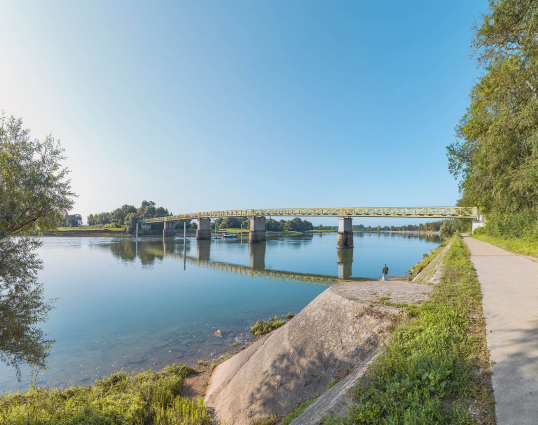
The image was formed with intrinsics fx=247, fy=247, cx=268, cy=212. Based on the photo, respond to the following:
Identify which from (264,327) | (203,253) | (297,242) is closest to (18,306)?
(264,327)

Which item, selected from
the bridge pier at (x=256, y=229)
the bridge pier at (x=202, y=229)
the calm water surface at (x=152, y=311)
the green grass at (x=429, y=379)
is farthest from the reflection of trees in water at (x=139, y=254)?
the green grass at (x=429, y=379)

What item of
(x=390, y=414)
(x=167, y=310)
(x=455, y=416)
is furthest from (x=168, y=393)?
(x=167, y=310)

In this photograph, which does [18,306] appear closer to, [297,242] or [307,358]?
[307,358]

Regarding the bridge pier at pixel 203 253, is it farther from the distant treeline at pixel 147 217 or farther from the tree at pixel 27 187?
the distant treeline at pixel 147 217

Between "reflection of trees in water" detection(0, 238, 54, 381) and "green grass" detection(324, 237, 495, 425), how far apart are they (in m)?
9.20

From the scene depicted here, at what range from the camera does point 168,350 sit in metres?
11.0

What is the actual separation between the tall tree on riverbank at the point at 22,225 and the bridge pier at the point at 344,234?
50925mm

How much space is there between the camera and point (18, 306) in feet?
25.3

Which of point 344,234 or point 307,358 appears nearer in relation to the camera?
point 307,358

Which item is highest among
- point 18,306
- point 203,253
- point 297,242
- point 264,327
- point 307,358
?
point 18,306

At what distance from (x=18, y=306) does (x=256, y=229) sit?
6301cm

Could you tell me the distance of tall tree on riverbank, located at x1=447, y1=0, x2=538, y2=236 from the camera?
15.5 metres

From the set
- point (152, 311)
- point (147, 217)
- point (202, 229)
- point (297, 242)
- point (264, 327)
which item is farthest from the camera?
point (147, 217)

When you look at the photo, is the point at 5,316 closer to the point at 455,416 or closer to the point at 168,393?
the point at 168,393
